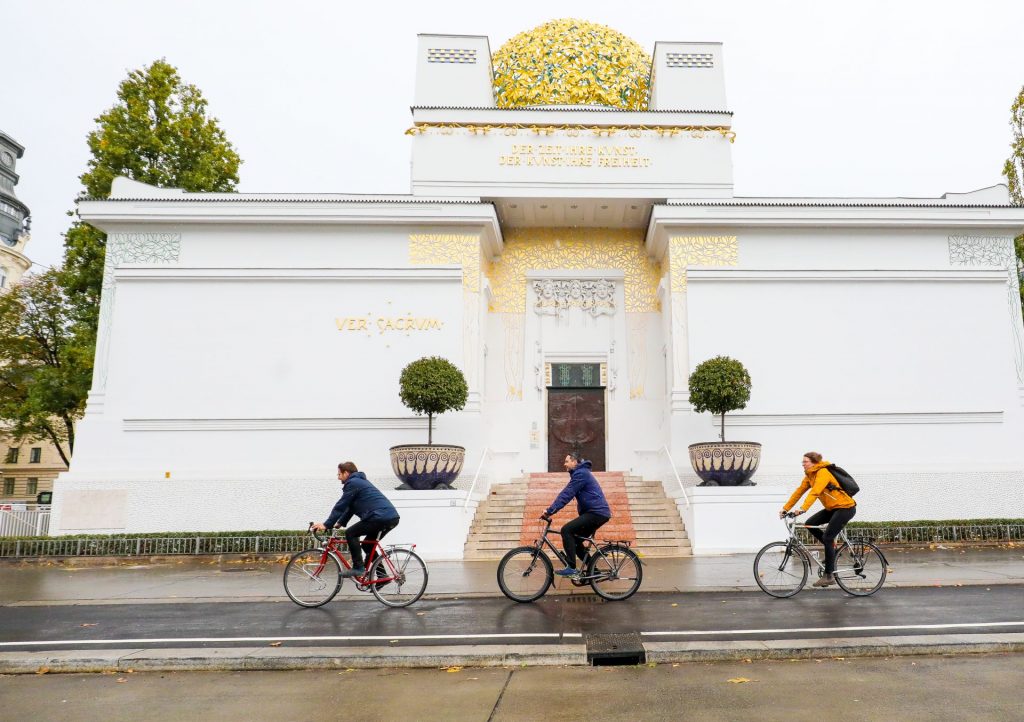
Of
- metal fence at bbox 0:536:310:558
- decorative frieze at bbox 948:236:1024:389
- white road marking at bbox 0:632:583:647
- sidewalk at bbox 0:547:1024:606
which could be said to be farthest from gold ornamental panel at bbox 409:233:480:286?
white road marking at bbox 0:632:583:647

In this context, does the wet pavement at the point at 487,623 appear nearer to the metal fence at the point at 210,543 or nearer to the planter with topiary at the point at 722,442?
the metal fence at the point at 210,543

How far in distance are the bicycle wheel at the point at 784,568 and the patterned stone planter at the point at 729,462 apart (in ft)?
19.2

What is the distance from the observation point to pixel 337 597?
29.0ft

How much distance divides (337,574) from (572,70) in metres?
15.7

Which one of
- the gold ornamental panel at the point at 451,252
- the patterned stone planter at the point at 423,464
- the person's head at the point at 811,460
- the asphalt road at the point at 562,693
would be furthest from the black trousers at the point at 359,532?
the gold ornamental panel at the point at 451,252

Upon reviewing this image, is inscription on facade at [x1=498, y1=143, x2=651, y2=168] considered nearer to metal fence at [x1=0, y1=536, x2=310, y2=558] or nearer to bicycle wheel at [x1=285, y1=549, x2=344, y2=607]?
metal fence at [x1=0, y1=536, x2=310, y2=558]

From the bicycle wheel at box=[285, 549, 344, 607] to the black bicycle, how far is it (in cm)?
187

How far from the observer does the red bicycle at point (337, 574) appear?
8078 mm

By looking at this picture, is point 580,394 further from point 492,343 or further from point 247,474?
point 247,474

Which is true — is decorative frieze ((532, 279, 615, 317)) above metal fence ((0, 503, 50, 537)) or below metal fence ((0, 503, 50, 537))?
above

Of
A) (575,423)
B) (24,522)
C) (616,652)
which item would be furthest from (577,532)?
(24,522)

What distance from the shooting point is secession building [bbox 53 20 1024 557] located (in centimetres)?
1584

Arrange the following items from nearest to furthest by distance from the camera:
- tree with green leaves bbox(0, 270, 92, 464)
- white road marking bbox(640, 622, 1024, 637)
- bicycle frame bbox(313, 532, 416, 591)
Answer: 1. white road marking bbox(640, 622, 1024, 637)
2. bicycle frame bbox(313, 532, 416, 591)
3. tree with green leaves bbox(0, 270, 92, 464)

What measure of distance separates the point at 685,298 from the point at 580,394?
350 cm
